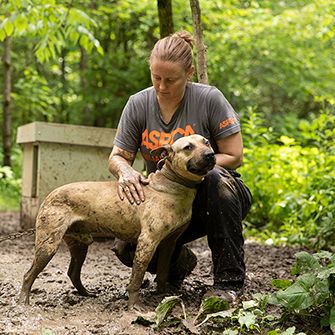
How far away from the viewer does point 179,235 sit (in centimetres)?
325

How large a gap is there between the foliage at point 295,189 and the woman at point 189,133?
6.11ft

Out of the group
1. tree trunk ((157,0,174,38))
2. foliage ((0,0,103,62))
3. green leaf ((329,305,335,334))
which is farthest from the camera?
foliage ((0,0,103,62))

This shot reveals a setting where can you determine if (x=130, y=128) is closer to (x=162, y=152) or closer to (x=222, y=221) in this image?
(x=162, y=152)

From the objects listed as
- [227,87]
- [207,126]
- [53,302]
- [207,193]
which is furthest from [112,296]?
[227,87]

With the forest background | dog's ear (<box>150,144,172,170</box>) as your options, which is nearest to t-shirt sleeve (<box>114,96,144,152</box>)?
dog's ear (<box>150,144,172,170</box>)

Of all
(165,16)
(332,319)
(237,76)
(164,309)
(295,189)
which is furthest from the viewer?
(237,76)

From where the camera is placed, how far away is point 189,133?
3262 millimetres

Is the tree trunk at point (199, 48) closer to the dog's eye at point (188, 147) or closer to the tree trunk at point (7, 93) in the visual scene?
the dog's eye at point (188, 147)

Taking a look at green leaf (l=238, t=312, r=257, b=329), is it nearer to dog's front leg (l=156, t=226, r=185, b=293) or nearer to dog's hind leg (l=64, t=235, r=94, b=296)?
dog's front leg (l=156, t=226, r=185, b=293)

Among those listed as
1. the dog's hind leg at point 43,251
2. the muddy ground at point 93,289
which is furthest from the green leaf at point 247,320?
the dog's hind leg at point 43,251

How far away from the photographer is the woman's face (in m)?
3.13

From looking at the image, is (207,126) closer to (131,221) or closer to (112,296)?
(131,221)

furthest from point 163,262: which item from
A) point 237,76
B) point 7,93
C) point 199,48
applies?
point 237,76

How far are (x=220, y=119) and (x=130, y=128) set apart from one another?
538mm
